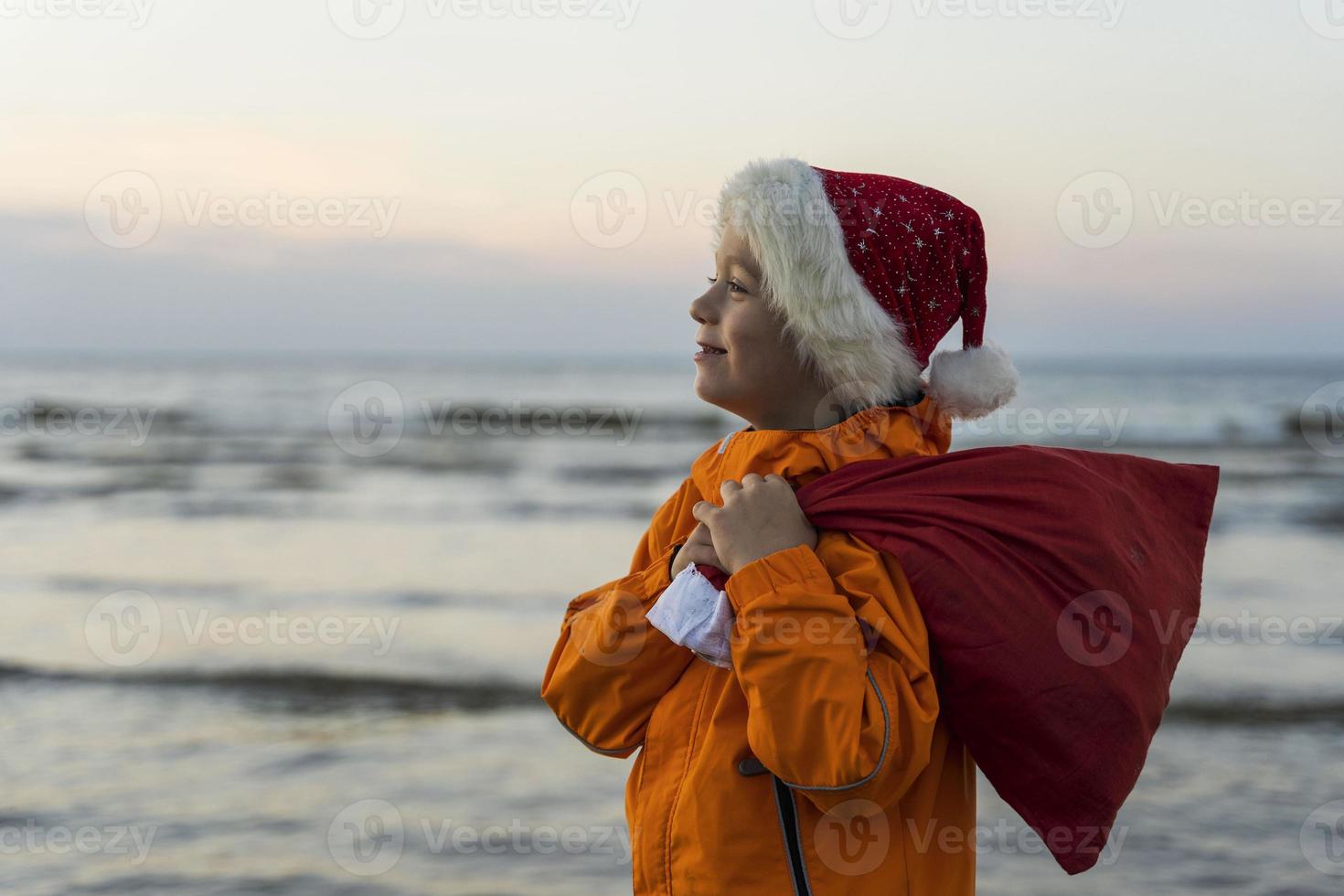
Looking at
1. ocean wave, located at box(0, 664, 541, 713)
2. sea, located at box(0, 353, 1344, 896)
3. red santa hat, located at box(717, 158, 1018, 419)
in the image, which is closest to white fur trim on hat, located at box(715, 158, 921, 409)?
red santa hat, located at box(717, 158, 1018, 419)

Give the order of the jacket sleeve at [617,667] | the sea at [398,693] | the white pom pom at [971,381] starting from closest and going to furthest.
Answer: the jacket sleeve at [617,667]
the white pom pom at [971,381]
the sea at [398,693]

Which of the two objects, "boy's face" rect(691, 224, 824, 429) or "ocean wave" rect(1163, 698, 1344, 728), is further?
"ocean wave" rect(1163, 698, 1344, 728)

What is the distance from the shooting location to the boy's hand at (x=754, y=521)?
1.56 metres

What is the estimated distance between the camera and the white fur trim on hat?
1.73 meters

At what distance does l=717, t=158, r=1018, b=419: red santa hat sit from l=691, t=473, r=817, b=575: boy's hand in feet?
0.77

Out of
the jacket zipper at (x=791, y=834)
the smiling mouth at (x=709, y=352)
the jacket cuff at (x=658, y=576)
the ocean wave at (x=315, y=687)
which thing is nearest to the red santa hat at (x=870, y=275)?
the smiling mouth at (x=709, y=352)

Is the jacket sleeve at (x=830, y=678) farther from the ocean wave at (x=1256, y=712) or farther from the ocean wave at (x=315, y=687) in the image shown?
the ocean wave at (x=1256, y=712)

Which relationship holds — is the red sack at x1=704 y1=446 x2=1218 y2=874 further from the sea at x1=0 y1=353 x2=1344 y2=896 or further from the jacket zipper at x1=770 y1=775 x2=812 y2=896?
the sea at x1=0 y1=353 x2=1344 y2=896

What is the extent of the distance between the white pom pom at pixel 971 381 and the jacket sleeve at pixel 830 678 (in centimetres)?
40

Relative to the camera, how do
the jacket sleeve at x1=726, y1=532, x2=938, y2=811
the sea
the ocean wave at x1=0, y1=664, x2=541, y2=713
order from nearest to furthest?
1. the jacket sleeve at x1=726, y1=532, x2=938, y2=811
2. the sea
3. the ocean wave at x1=0, y1=664, x2=541, y2=713

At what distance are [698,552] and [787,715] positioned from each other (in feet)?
0.96

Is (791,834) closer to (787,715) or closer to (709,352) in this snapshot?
(787,715)

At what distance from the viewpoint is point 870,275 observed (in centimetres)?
175

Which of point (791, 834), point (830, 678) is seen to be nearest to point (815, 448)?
point (830, 678)
